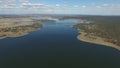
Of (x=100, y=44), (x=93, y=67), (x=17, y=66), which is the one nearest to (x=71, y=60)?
(x=93, y=67)

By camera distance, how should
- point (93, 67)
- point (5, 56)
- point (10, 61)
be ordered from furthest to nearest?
point (5, 56)
point (10, 61)
point (93, 67)

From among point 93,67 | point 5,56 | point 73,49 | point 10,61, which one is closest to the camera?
point 93,67

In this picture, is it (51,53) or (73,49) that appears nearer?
(51,53)

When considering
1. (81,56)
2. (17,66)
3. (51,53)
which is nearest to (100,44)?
(81,56)

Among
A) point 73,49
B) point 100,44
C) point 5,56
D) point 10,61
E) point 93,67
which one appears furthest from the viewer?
point 100,44

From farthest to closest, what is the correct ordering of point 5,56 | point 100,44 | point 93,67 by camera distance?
point 100,44 → point 5,56 → point 93,67

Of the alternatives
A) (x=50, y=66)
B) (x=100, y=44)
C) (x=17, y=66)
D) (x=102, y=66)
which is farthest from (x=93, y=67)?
(x=100, y=44)

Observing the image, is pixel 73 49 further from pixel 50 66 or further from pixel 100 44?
pixel 50 66

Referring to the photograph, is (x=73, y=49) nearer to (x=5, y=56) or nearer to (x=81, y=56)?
(x=81, y=56)
